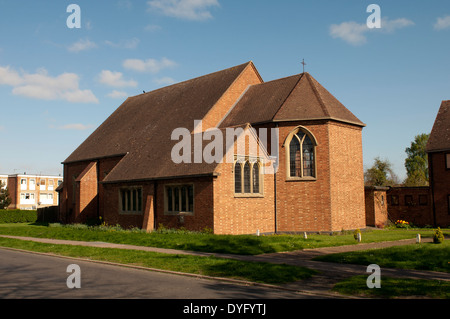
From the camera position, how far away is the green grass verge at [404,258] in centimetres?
1332

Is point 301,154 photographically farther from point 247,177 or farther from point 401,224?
point 401,224

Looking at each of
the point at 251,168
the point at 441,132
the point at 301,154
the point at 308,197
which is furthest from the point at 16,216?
the point at 441,132

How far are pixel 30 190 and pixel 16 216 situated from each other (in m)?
52.6

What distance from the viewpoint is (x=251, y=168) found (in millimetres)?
24516

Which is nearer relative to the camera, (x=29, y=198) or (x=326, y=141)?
(x=326, y=141)

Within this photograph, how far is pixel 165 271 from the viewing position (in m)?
13.0

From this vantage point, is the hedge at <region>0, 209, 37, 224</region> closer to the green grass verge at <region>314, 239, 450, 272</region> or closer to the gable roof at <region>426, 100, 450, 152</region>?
the gable roof at <region>426, 100, 450, 152</region>

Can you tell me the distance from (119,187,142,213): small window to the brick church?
7 cm

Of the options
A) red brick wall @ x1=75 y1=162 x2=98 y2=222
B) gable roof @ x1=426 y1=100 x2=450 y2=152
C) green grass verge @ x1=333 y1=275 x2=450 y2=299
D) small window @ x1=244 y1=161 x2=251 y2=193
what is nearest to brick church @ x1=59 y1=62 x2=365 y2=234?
small window @ x1=244 y1=161 x2=251 y2=193

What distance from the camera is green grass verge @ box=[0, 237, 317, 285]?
38.1ft

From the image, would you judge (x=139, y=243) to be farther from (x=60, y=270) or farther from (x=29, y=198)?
(x=29, y=198)

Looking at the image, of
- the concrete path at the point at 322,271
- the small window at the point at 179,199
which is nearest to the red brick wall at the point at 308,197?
the small window at the point at 179,199
